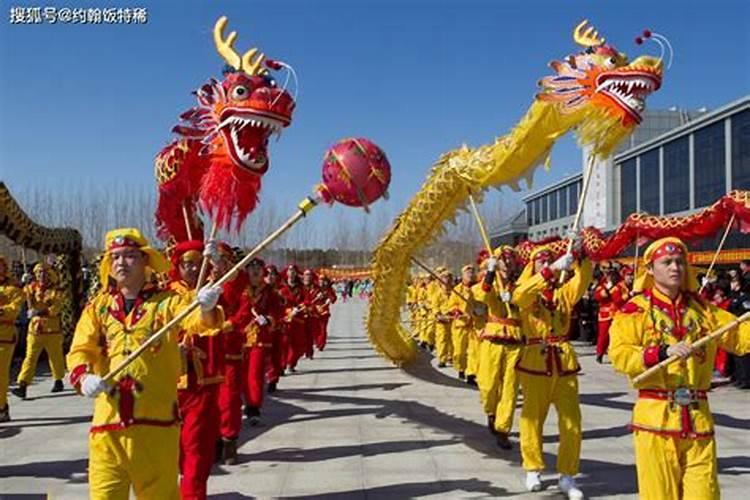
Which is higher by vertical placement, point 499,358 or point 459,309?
point 459,309

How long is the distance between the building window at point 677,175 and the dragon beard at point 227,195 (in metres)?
30.5

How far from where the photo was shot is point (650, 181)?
36.7 metres

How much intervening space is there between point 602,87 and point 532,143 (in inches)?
41.9

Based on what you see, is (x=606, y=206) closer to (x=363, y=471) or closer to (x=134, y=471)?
(x=363, y=471)

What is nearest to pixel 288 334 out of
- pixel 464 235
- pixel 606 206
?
pixel 464 235

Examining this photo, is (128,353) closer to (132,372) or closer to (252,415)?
(132,372)

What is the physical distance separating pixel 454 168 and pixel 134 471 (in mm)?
5156

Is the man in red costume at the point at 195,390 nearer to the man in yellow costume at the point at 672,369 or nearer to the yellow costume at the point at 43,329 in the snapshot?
the man in yellow costume at the point at 672,369

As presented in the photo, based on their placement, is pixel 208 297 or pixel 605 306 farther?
pixel 605 306

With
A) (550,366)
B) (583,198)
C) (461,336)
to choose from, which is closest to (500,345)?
(550,366)

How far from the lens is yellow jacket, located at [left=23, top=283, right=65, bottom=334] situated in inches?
378

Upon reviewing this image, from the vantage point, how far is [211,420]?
473cm

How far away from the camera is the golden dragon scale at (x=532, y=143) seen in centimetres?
526

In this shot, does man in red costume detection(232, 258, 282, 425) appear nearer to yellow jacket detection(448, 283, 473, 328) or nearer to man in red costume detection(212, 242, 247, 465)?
man in red costume detection(212, 242, 247, 465)
